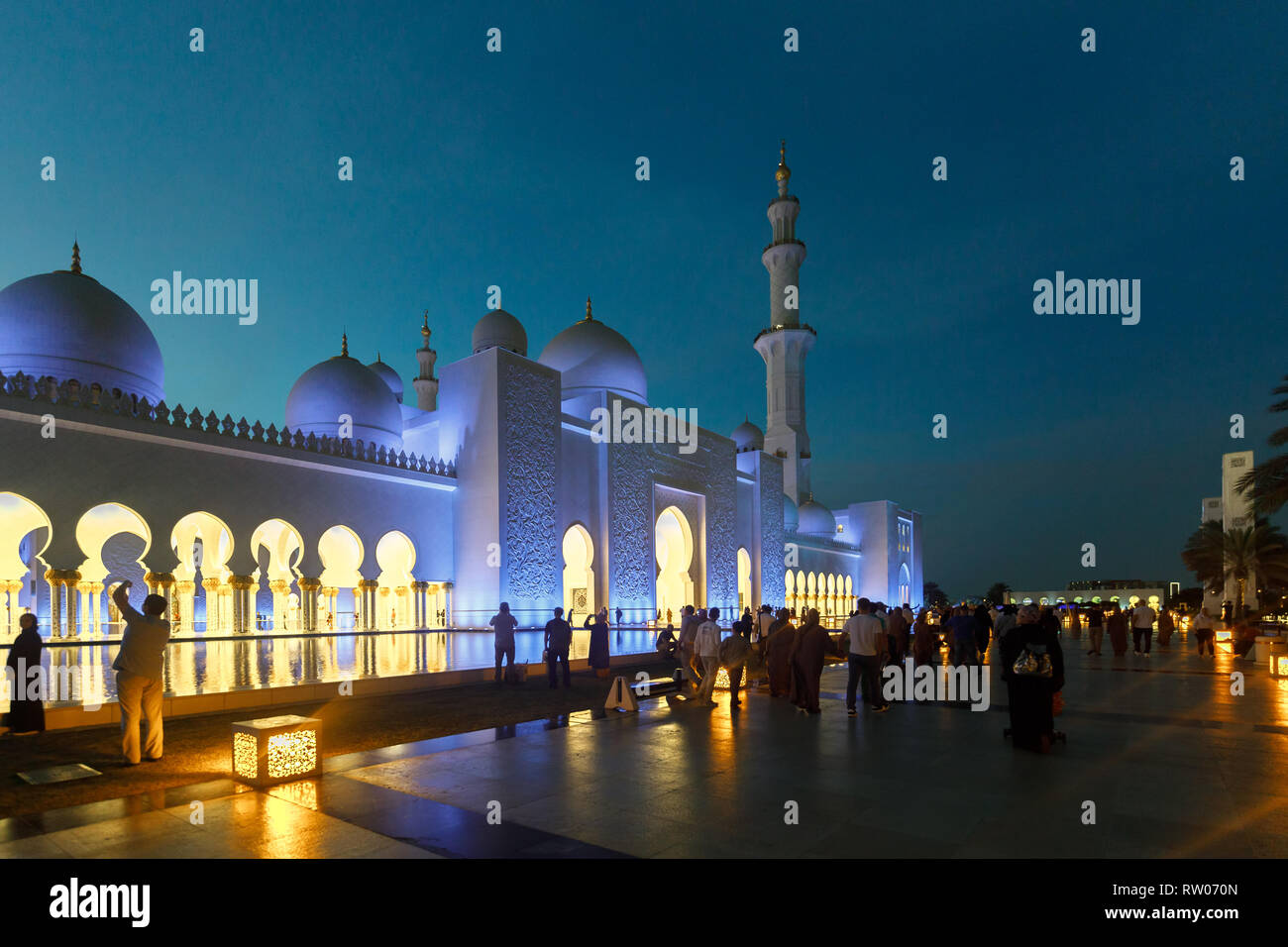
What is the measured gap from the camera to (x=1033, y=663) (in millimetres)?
4527

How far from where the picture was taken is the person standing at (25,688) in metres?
4.70

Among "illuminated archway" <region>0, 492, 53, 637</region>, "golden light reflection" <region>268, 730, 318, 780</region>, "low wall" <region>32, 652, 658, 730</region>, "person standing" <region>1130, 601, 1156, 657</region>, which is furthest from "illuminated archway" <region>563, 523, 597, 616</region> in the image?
"golden light reflection" <region>268, 730, 318, 780</region>

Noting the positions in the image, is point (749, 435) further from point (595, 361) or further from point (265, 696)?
point (265, 696)

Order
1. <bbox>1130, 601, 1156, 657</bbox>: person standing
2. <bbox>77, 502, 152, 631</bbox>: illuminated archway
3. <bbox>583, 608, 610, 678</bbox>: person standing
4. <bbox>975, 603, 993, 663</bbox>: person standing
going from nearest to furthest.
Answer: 1. <bbox>975, 603, 993, 663</bbox>: person standing
2. <bbox>583, 608, 610, 678</bbox>: person standing
3. <bbox>77, 502, 152, 631</bbox>: illuminated archway
4. <bbox>1130, 601, 1156, 657</bbox>: person standing

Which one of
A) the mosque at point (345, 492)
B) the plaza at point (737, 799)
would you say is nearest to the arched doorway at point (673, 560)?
the mosque at point (345, 492)

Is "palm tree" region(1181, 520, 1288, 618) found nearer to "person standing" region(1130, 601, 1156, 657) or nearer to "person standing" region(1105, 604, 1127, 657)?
"person standing" region(1130, 601, 1156, 657)

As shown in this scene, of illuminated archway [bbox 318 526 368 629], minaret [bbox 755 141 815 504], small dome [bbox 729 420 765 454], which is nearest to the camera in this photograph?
illuminated archway [bbox 318 526 368 629]

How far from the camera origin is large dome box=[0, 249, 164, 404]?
1203 centimetres

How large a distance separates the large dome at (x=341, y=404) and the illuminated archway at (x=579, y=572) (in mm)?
4509

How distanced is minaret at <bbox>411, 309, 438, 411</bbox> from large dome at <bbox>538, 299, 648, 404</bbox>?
18.9 ft

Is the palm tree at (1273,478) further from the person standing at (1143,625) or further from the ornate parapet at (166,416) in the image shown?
the ornate parapet at (166,416)

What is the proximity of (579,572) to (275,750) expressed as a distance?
14689 millimetres

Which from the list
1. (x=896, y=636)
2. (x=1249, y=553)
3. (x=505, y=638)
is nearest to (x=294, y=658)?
(x=505, y=638)

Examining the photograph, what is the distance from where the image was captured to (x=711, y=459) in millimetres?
21375
